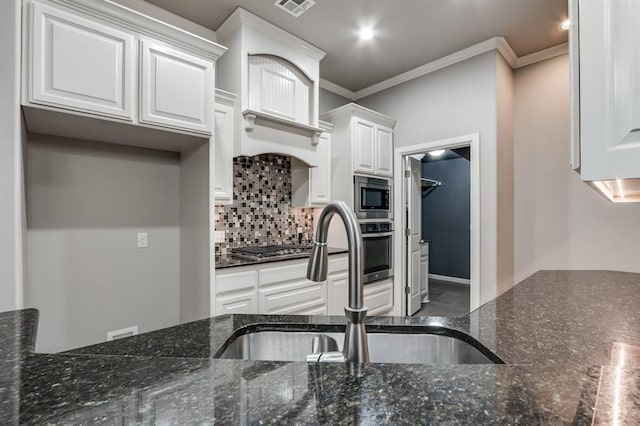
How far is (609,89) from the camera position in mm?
680

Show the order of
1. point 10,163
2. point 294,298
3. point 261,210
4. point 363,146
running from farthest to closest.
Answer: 1. point 363,146
2. point 261,210
3. point 294,298
4. point 10,163

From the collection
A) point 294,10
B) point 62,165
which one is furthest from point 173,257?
point 294,10

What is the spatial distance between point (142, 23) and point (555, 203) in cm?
364

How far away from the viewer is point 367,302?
10.6 ft

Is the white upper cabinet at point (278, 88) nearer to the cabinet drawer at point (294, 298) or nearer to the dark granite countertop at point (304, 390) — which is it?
the cabinet drawer at point (294, 298)

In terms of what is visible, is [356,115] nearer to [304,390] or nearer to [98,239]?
[98,239]

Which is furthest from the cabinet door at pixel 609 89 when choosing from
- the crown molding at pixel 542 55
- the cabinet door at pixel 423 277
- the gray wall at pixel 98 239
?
the cabinet door at pixel 423 277

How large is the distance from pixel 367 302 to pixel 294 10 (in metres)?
2.76

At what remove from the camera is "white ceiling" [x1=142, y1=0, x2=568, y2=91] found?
7.84 feet

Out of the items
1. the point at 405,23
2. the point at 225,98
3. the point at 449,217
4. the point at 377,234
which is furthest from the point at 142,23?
the point at 449,217

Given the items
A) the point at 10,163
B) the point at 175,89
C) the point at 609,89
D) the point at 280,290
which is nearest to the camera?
the point at 609,89

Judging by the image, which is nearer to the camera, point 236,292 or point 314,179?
point 236,292

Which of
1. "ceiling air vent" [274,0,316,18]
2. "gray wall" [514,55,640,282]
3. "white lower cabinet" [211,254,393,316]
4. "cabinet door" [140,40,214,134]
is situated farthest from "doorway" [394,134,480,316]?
"cabinet door" [140,40,214,134]

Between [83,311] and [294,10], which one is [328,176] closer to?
[294,10]
